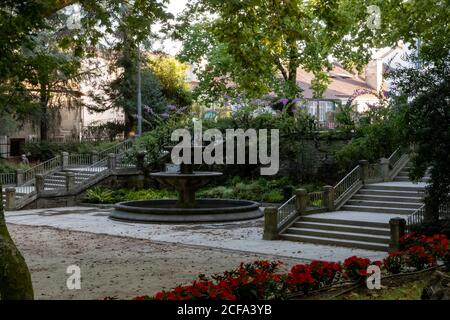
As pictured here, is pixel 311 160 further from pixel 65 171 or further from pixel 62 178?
pixel 65 171

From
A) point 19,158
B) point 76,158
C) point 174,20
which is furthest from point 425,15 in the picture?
point 19,158

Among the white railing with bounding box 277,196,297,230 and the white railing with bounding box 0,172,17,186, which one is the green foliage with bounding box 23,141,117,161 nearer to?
the white railing with bounding box 0,172,17,186

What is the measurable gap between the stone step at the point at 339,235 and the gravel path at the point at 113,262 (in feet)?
11.5

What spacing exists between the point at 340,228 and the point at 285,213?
2027mm

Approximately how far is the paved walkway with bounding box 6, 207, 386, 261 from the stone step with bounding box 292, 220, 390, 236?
4.37 feet

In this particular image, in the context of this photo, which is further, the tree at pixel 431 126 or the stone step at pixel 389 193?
the stone step at pixel 389 193

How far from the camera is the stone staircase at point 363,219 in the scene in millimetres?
18656

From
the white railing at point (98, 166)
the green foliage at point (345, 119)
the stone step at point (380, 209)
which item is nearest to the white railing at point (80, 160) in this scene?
the white railing at point (98, 166)

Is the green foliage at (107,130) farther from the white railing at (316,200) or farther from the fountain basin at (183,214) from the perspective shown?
the white railing at (316,200)

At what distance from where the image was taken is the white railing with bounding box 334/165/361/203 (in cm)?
2414

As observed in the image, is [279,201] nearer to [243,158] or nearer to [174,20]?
[243,158]

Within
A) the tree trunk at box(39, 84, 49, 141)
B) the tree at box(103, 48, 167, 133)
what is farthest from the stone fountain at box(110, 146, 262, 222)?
the tree at box(103, 48, 167, 133)

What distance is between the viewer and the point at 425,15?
21.5 m
